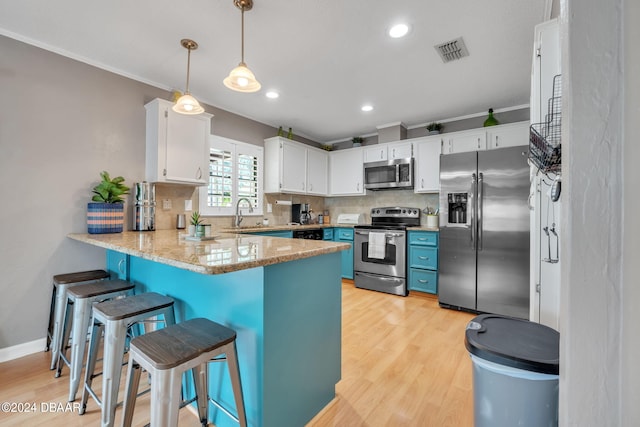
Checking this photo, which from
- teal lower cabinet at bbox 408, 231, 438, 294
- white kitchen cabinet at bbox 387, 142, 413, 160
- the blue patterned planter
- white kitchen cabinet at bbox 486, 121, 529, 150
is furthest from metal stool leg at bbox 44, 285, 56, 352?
white kitchen cabinet at bbox 486, 121, 529, 150

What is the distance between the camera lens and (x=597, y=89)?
540 millimetres

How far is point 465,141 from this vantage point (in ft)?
12.0

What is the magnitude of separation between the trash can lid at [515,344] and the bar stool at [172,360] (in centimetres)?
98

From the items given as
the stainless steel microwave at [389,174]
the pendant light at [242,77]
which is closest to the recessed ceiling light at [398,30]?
the pendant light at [242,77]

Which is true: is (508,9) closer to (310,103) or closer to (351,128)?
(310,103)

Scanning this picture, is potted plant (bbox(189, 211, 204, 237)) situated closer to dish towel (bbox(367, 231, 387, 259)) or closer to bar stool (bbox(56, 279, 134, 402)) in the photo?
bar stool (bbox(56, 279, 134, 402))

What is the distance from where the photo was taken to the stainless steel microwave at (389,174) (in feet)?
13.3

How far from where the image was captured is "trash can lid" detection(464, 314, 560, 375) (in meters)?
0.93

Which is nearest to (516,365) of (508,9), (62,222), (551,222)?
(551,222)

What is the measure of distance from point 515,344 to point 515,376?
11 cm

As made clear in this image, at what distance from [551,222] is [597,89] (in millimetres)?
1119

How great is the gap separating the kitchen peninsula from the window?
1.87 meters

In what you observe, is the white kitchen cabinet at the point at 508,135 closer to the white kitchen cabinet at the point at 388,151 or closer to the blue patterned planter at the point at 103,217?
the white kitchen cabinet at the point at 388,151

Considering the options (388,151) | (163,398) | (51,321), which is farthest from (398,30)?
(51,321)
